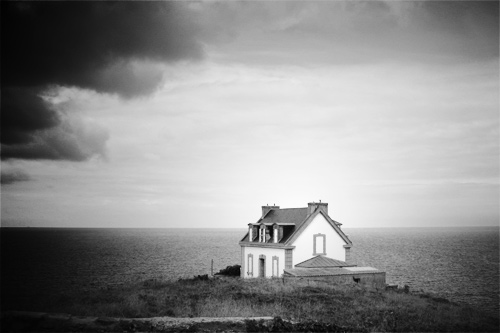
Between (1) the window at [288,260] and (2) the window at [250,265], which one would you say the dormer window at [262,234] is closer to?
(2) the window at [250,265]

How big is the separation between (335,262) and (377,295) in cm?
1104

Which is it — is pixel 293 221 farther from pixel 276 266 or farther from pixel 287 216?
pixel 276 266

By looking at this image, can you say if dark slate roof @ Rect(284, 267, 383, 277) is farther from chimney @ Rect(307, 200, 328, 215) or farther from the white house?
chimney @ Rect(307, 200, 328, 215)

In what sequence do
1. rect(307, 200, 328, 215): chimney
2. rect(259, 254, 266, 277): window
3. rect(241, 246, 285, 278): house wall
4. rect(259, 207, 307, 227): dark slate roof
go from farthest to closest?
rect(259, 254, 266, 277): window < rect(259, 207, 307, 227): dark slate roof < rect(307, 200, 328, 215): chimney < rect(241, 246, 285, 278): house wall

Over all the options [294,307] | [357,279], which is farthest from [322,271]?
[294,307]

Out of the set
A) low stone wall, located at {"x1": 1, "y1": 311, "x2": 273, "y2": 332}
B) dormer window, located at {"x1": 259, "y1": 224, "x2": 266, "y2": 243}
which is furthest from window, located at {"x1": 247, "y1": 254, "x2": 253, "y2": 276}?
low stone wall, located at {"x1": 1, "y1": 311, "x2": 273, "y2": 332}

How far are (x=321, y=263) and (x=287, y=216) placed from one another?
6458 millimetres

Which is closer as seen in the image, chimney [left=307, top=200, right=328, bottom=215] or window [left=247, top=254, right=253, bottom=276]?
chimney [left=307, top=200, right=328, bottom=215]

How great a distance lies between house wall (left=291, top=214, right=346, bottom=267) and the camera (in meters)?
42.2

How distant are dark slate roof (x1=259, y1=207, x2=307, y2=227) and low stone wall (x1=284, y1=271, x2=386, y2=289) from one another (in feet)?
21.5

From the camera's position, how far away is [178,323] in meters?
19.6

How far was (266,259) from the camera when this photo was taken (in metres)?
44.5

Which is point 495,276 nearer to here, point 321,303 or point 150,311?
point 321,303

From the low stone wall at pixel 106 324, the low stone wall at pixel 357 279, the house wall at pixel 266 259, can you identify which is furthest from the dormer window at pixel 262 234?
the low stone wall at pixel 106 324
